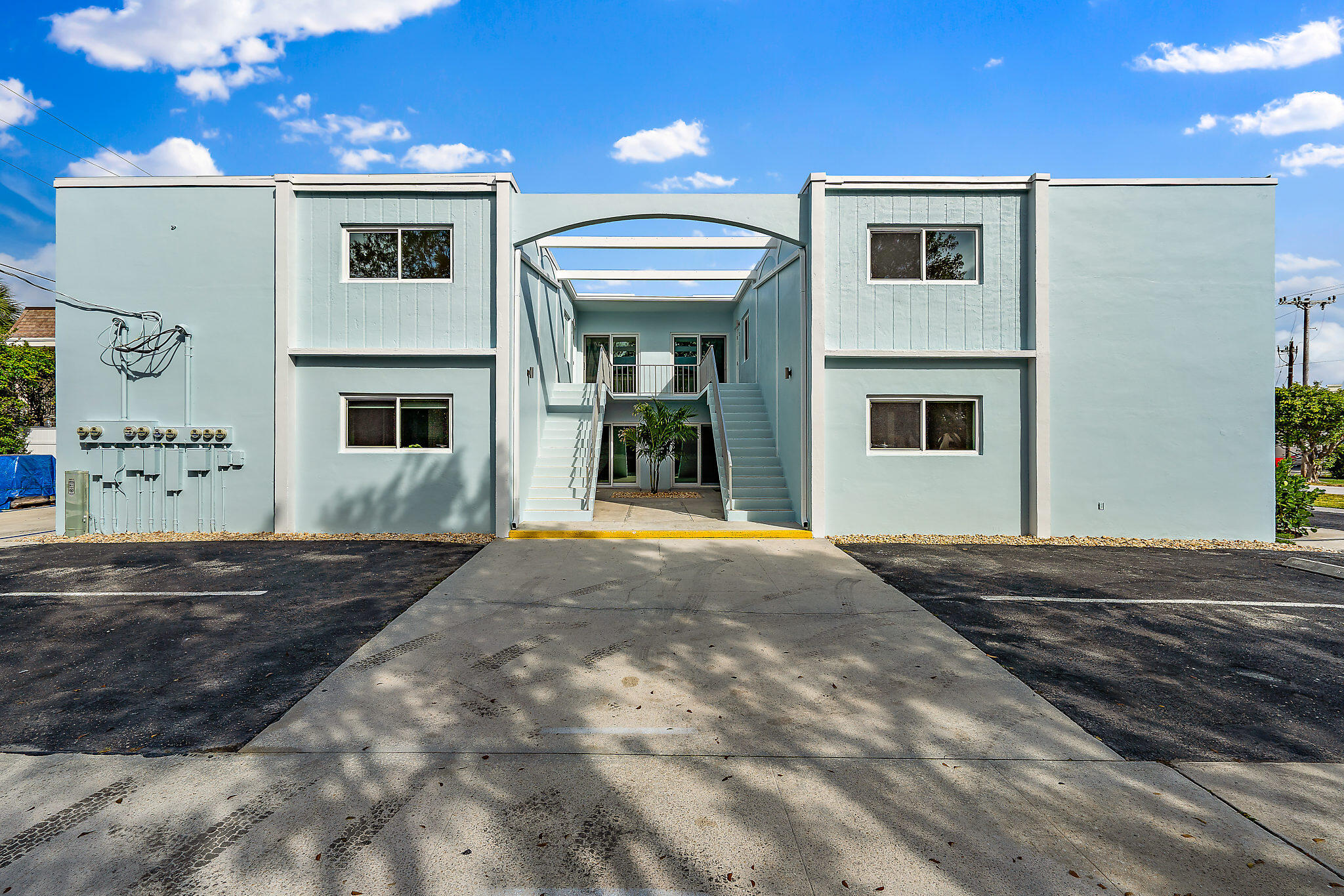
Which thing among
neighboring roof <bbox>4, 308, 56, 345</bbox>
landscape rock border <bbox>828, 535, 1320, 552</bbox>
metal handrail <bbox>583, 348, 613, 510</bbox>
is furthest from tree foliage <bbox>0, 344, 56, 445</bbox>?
landscape rock border <bbox>828, 535, 1320, 552</bbox>

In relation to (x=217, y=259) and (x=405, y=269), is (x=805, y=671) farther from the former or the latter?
(x=217, y=259)

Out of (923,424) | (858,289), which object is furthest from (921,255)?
(923,424)

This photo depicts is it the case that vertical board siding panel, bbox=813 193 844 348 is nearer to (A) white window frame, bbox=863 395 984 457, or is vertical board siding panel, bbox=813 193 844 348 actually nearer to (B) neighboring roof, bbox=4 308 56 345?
(A) white window frame, bbox=863 395 984 457

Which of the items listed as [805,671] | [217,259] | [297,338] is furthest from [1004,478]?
[217,259]

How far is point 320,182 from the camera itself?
9.49 m

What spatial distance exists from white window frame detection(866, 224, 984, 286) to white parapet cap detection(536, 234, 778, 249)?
3.02 m

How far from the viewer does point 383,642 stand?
4.95 meters

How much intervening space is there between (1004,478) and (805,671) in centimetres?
696

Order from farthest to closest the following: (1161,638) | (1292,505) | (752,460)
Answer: (752,460) < (1292,505) < (1161,638)

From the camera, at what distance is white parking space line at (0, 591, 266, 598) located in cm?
623

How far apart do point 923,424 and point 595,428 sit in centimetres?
625

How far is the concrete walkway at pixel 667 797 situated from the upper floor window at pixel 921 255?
7.04 metres

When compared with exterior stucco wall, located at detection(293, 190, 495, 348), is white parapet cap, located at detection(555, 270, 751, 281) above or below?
above

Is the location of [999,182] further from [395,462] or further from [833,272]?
[395,462]
